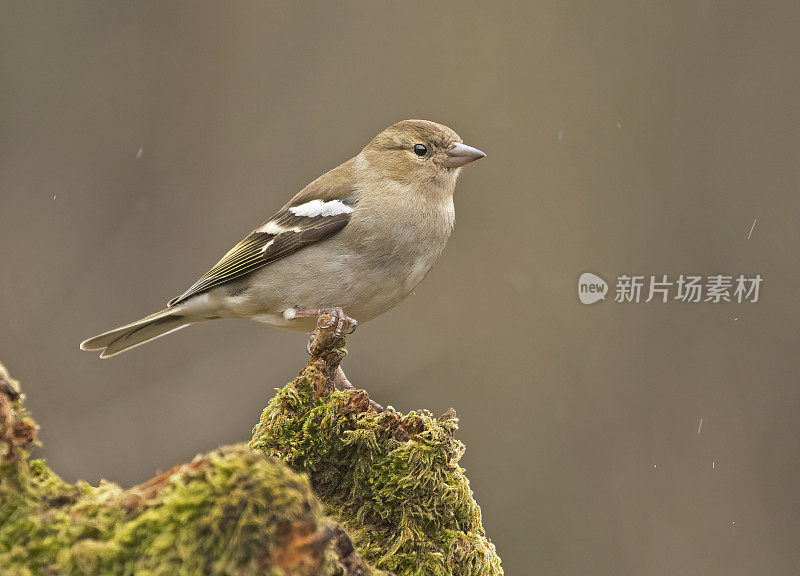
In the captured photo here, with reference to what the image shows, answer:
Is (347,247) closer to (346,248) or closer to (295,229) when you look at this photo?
(346,248)

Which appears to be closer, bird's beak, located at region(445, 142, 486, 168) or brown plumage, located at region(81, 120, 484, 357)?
brown plumage, located at region(81, 120, 484, 357)

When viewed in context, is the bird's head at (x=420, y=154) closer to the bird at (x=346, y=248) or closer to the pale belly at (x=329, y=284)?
the bird at (x=346, y=248)

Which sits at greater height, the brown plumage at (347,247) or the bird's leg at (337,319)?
the brown plumage at (347,247)

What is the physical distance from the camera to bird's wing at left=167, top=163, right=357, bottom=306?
429 cm

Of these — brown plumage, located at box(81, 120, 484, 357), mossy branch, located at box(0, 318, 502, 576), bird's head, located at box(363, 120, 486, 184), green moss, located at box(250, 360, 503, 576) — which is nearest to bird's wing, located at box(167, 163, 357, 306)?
brown plumage, located at box(81, 120, 484, 357)

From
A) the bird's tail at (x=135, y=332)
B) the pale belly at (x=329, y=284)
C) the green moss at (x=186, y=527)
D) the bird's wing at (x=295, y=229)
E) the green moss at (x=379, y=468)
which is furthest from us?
the bird's tail at (x=135, y=332)

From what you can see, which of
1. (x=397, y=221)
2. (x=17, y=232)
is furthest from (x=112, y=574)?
(x=17, y=232)

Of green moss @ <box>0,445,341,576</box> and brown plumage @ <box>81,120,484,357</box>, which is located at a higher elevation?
brown plumage @ <box>81,120,484,357</box>

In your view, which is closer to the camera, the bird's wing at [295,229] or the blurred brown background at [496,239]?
the bird's wing at [295,229]

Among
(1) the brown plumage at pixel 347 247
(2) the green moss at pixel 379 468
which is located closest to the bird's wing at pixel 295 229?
(1) the brown plumage at pixel 347 247

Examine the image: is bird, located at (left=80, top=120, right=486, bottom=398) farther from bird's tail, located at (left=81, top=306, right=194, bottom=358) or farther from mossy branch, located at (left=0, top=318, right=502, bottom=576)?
mossy branch, located at (left=0, top=318, right=502, bottom=576)

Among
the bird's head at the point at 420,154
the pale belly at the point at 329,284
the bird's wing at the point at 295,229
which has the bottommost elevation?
the pale belly at the point at 329,284

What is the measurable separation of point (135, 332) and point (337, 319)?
161cm

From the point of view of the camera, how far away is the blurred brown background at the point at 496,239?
7.29 m
